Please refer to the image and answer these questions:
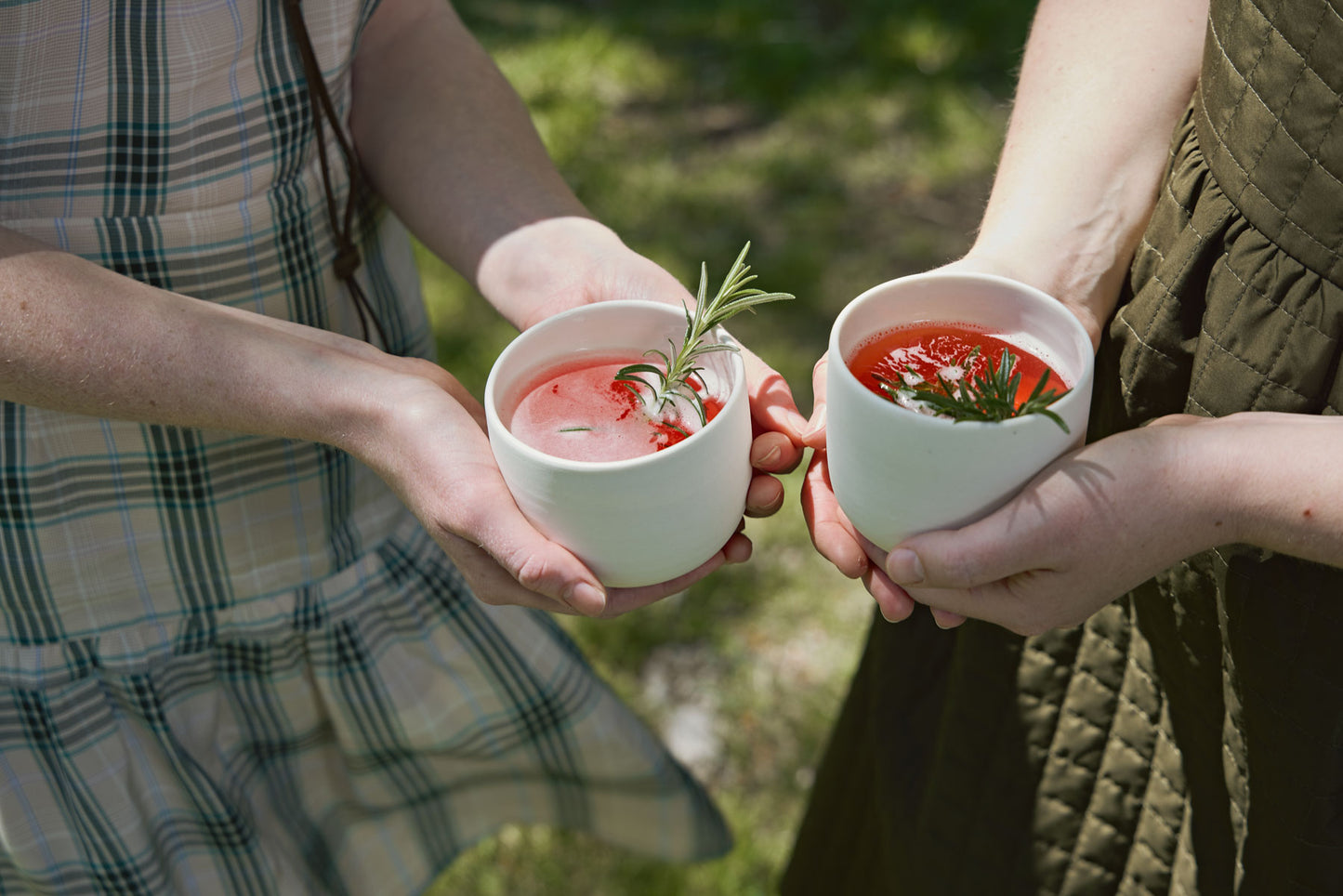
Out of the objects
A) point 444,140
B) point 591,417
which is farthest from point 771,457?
point 444,140

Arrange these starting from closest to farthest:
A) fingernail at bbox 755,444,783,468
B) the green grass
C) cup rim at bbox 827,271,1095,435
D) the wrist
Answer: cup rim at bbox 827,271,1095,435 → fingernail at bbox 755,444,783,468 → the wrist → the green grass

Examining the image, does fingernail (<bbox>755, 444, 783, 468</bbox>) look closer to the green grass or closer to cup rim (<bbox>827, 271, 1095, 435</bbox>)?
cup rim (<bbox>827, 271, 1095, 435</bbox>)

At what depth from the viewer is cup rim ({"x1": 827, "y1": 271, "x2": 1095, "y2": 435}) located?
114 cm

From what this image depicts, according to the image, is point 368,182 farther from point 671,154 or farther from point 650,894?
point 671,154

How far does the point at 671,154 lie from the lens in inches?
173

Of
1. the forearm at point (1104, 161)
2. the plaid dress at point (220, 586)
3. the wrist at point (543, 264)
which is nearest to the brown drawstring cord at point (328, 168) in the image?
the plaid dress at point (220, 586)

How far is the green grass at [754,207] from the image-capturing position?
2.80 metres

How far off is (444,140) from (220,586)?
74 cm

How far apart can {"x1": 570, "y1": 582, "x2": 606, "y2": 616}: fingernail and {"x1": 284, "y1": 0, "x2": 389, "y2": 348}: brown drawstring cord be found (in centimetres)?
65

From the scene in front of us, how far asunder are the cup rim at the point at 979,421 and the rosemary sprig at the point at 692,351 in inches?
4.6

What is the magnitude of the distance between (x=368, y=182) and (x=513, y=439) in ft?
2.39

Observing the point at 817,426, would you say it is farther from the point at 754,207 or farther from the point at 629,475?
the point at 754,207

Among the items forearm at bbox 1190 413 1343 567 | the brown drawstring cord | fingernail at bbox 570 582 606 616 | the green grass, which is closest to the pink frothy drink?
fingernail at bbox 570 582 606 616

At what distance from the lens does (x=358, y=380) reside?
1.43m
